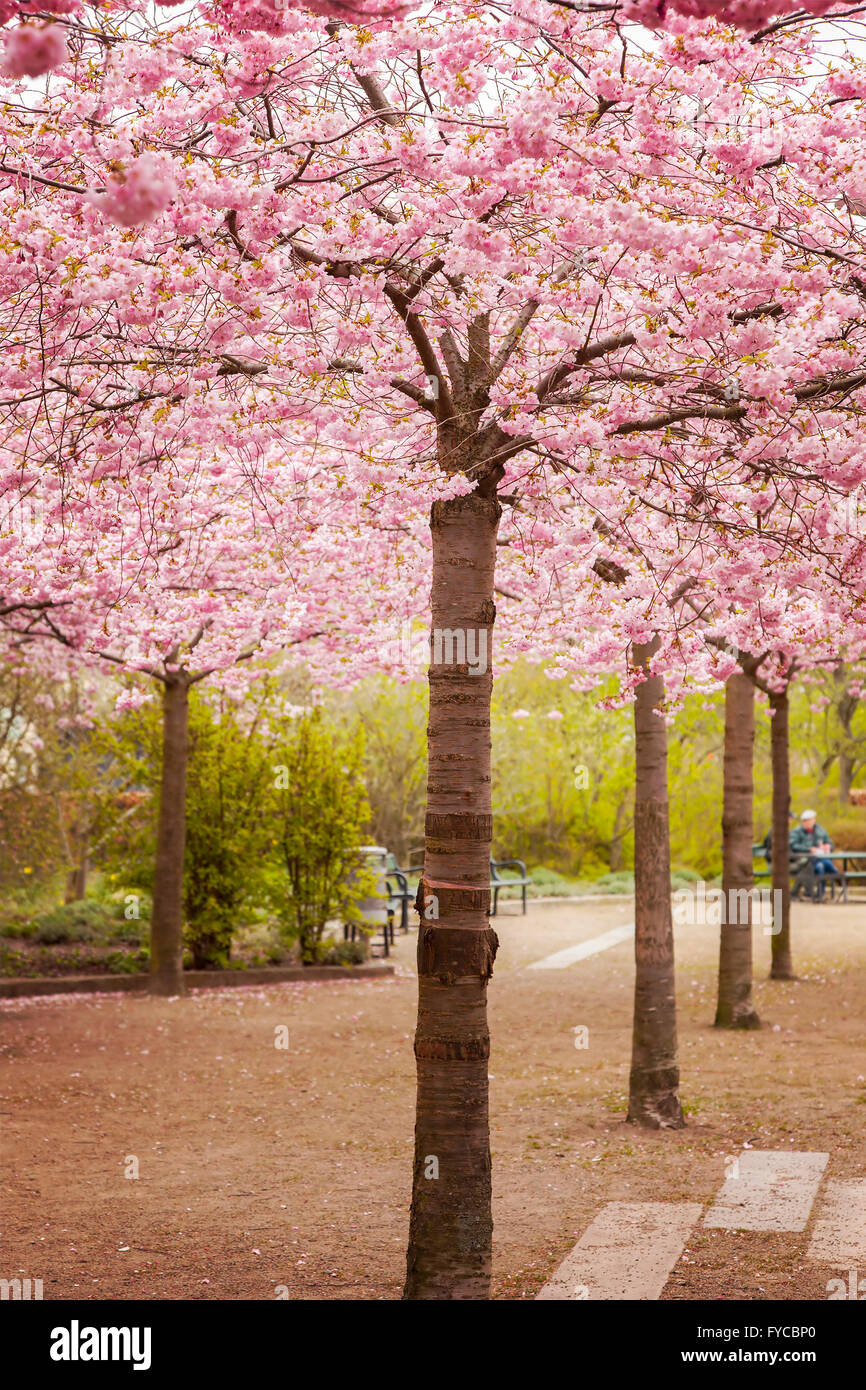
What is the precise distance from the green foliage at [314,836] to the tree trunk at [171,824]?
1.90 meters

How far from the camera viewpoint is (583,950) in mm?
16344

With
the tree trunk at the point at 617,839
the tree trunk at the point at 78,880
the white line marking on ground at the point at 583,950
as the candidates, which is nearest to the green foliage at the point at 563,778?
the tree trunk at the point at 617,839

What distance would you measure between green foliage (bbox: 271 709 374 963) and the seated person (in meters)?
8.73

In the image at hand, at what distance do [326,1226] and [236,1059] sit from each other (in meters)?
4.29

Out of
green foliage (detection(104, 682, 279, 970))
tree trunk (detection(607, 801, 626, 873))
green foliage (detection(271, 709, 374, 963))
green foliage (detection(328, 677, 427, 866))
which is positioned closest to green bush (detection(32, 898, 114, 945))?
green foliage (detection(104, 682, 279, 970))

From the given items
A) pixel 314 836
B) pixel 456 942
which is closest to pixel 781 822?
pixel 314 836

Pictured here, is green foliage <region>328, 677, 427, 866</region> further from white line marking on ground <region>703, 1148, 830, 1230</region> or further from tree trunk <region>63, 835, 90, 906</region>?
white line marking on ground <region>703, 1148, 830, 1230</region>

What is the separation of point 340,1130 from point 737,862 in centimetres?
431

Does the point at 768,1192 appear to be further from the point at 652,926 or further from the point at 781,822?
the point at 781,822

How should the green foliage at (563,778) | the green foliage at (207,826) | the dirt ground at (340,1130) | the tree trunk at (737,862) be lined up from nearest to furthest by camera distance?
the dirt ground at (340,1130), the tree trunk at (737,862), the green foliage at (207,826), the green foliage at (563,778)

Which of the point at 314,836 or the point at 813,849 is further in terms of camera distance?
the point at 813,849

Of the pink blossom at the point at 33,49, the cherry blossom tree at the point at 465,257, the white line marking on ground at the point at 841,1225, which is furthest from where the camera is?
the white line marking on ground at the point at 841,1225

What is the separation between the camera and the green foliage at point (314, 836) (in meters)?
14.6

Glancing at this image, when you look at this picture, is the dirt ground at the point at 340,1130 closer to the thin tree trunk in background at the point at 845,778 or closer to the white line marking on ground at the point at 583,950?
the white line marking on ground at the point at 583,950
